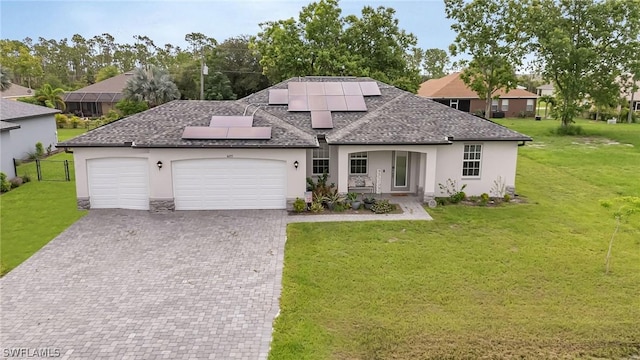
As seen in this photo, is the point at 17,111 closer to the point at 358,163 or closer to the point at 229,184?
the point at 229,184

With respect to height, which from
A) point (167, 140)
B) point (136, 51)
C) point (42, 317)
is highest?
point (136, 51)

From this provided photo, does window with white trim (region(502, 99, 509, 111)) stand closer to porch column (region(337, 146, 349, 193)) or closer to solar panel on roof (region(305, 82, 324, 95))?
solar panel on roof (region(305, 82, 324, 95))

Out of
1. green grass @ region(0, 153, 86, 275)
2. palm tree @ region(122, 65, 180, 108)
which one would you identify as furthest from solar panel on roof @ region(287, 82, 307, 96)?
palm tree @ region(122, 65, 180, 108)

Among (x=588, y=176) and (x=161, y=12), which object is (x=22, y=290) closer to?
(x=161, y=12)

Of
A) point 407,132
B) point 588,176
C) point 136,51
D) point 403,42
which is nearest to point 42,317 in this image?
point 407,132

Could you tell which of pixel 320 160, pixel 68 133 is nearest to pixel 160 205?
pixel 320 160
